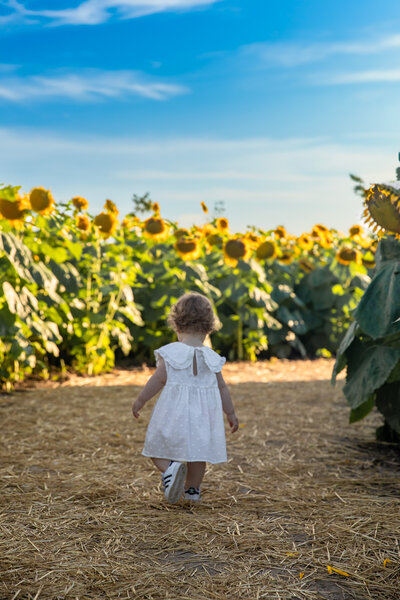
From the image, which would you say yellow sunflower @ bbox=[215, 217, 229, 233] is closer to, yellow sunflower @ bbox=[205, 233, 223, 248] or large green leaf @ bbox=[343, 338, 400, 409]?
yellow sunflower @ bbox=[205, 233, 223, 248]

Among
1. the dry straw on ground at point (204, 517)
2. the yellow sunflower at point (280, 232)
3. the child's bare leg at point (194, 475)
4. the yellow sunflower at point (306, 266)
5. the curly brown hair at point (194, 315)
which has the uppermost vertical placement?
the yellow sunflower at point (280, 232)

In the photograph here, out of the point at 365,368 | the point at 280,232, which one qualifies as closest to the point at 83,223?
the point at 280,232

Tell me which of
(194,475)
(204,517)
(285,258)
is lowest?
(204,517)

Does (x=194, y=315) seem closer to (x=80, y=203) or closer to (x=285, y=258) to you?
(x=80, y=203)

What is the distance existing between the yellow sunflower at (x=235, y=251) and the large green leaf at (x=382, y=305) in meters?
4.56

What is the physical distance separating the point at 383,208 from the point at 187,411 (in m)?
1.26

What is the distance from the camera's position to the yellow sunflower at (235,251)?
7.92m

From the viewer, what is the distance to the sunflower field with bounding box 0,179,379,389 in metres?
5.41

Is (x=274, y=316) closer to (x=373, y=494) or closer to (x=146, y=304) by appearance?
(x=146, y=304)

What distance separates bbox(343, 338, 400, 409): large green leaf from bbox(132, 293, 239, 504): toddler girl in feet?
2.72

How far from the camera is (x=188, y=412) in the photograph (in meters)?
2.98

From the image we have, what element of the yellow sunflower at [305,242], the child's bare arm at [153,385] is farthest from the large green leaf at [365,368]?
the yellow sunflower at [305,242]

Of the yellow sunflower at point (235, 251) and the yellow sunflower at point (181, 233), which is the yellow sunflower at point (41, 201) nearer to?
the yellow sunflower at point (181, 233)

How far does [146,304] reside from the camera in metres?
7.82
